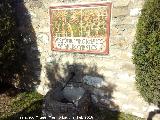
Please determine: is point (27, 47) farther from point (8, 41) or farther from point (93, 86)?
point (93, 86)

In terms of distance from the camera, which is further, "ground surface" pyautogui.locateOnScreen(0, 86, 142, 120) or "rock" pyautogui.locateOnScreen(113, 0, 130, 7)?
"ground surface" pyautogui.locateOnScreen(0, 86, 142, 120)

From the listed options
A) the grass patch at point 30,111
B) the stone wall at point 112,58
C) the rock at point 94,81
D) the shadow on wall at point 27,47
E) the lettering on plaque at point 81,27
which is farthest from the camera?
the shadow on wall at point 27,47

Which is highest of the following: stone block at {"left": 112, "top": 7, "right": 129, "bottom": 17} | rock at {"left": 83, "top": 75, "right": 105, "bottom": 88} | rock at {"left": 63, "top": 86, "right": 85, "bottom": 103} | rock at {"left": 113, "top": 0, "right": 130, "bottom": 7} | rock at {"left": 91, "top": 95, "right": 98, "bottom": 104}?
rock at {"left": 113, "top": 0, "right": 130, "bottom": 7}

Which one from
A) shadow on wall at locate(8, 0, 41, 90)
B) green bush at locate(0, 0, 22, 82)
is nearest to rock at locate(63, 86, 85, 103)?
shadow on wall at locate(8, 0, 41, 90)

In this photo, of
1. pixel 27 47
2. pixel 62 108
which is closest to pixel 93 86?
pixel 62 108

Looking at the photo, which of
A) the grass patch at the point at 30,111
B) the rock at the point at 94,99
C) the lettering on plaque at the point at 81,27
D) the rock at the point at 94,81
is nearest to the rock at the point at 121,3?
the lettering on plaque at the point at 81,27

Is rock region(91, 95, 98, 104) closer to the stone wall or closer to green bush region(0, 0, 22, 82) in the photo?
the stone wall

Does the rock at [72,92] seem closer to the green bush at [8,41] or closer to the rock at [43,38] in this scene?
the rock at [43,38]

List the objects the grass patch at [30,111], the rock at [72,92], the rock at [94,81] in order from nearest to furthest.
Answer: the grass patch at [30,111] → the rock at [94,81] → the rock at [72,92]

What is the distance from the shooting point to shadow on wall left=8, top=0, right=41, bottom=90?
251 inches


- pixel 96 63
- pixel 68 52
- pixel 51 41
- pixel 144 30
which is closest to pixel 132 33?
pixel 144 30

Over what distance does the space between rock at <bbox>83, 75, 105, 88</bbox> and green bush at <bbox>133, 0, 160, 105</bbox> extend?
1077 millimetres

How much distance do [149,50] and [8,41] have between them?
3242mm

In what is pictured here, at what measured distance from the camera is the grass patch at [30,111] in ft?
18.2
